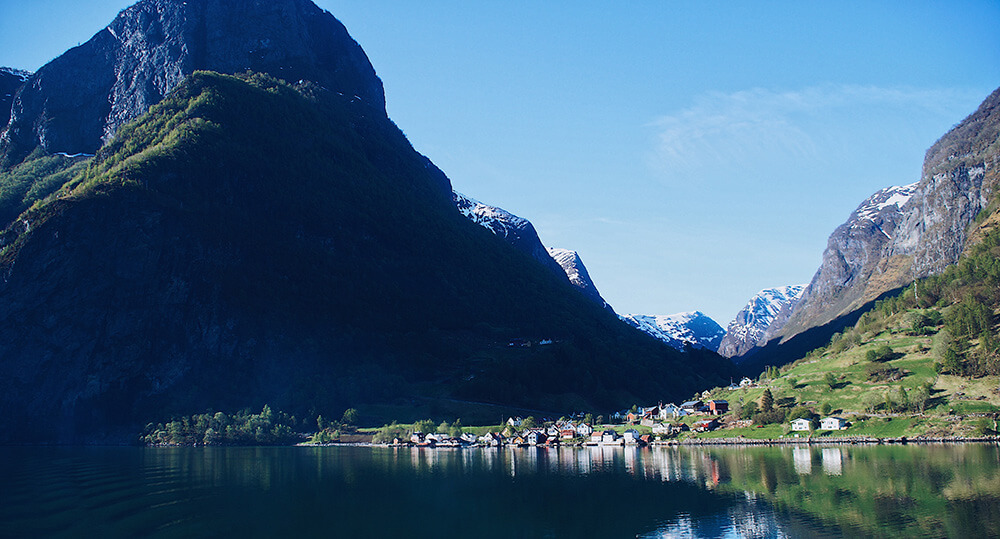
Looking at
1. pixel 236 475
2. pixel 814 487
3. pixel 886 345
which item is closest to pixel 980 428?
pixel 886 345

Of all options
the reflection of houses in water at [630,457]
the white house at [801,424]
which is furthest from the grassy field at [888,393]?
the reflection of houses in water at [630,457]

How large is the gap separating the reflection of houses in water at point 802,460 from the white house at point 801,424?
50.2ft

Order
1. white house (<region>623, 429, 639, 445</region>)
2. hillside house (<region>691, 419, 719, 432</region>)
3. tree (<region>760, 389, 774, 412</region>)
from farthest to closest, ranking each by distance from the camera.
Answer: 1. hillside house (<region>691, 419, 719, 432</region>)
2. white house (<region>623, 429, 639, 445</region>)
3. tree (<region>760, 389, 774, 412</region>)

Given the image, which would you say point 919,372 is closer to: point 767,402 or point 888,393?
point 888,393

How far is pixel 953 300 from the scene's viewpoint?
180 meters

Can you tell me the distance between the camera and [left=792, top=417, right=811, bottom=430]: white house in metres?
136

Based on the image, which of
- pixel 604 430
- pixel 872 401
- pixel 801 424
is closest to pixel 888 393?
pixel 872 401

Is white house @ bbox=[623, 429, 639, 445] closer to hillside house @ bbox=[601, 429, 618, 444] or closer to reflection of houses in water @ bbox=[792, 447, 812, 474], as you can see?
hillside house @ bbox=[601, 429, 618, 444]

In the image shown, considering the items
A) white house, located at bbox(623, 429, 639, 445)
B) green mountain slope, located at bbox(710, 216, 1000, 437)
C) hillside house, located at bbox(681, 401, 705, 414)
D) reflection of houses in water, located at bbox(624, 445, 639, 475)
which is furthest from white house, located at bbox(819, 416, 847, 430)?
hillside house, located at bbox(681, 401, 705, 414)

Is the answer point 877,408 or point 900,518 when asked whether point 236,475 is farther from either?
point 877,408

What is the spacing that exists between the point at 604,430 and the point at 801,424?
148ft

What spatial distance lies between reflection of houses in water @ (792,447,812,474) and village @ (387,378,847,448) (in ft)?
75.0

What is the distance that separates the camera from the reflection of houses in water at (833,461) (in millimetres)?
88312

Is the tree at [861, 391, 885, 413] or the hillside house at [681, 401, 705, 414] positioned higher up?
the tree at [861, 391, 885, 413]
